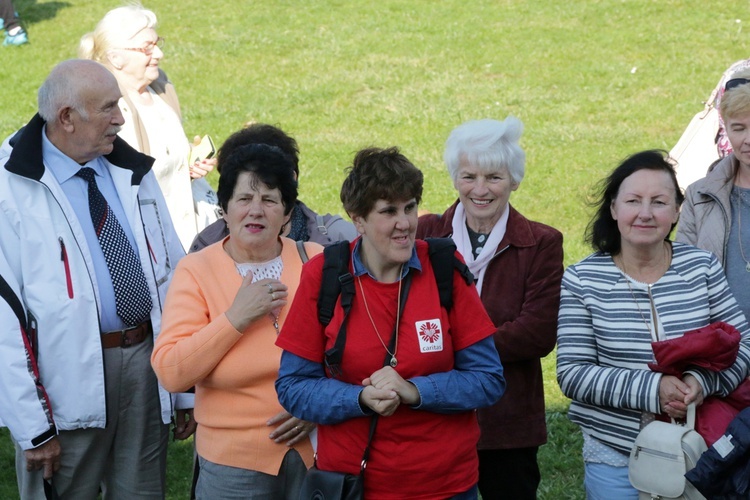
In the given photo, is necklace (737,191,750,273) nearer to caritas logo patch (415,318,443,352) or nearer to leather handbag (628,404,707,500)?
leather handbag (628,404,707,500)

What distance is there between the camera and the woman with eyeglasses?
15.2 feet

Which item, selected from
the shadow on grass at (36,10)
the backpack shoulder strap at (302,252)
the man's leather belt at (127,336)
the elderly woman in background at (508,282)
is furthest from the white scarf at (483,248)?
the shadow on grass at (36,10)

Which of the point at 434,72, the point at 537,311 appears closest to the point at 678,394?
the point at 537,311

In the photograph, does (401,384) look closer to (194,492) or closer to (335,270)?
(335,270)

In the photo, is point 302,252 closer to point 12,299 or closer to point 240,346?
point 240,346

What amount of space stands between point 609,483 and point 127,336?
2.08 meters

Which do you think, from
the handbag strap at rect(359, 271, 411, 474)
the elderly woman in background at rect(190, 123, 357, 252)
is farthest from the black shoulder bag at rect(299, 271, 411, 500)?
the elderly woman in background at rect(190, 123, 357, 252)

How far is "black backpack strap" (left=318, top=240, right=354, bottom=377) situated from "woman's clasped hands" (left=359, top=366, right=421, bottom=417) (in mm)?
151

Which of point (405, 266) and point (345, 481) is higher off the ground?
point (405, 266)

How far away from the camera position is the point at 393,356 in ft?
12.0

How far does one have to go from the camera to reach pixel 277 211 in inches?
165

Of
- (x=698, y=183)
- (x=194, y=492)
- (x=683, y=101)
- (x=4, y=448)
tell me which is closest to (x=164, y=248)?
(x=194, y=492)

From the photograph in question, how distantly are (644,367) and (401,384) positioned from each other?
1060 millimetres

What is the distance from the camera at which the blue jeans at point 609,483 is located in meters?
4.11
